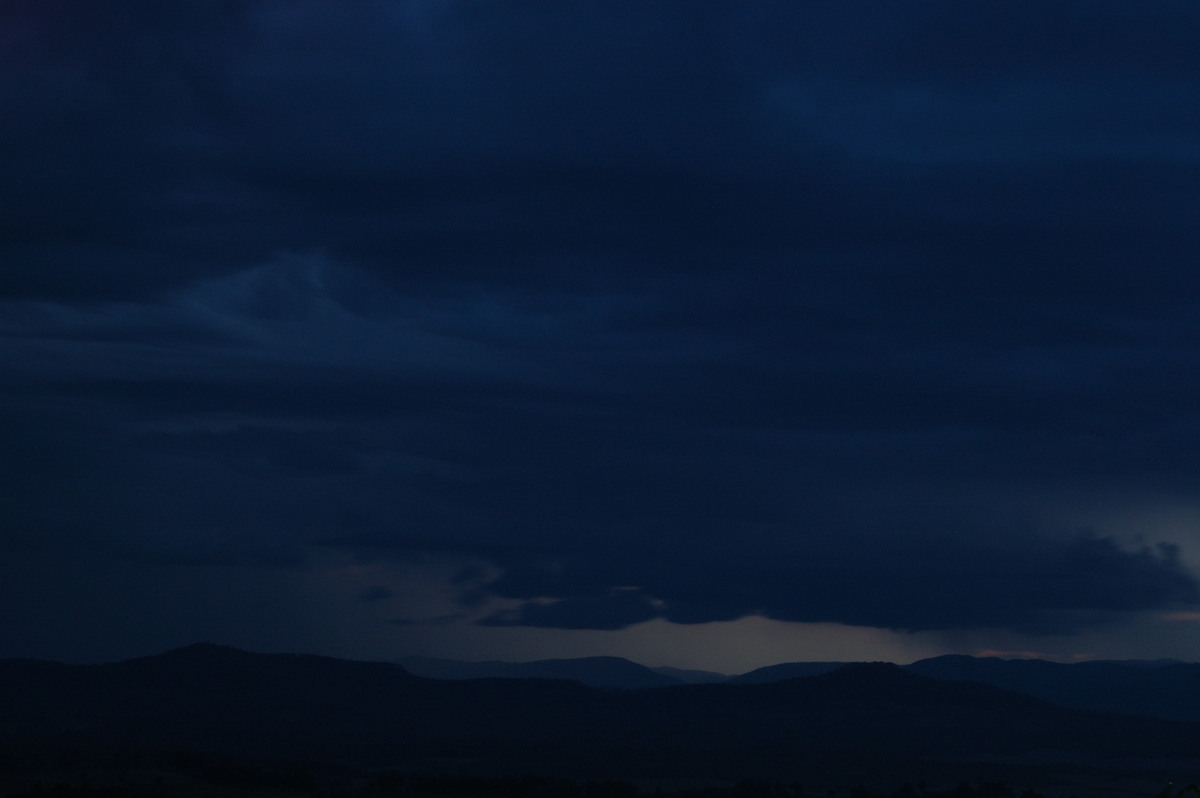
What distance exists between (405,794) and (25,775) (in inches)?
1859

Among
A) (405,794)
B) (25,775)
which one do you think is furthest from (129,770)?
(405,794)

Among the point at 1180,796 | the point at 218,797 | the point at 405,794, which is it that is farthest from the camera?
the point at 405,794

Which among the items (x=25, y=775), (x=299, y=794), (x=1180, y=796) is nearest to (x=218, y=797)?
(x=299, y=794)

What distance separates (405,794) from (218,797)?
79.5 ft

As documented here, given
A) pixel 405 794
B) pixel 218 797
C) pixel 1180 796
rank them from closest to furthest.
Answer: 1. pixel 1180 796
2. pixel 218 797
3. pixel 405 794

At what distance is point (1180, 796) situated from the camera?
1194 inches

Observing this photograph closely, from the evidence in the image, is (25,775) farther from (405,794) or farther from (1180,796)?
(1180,796)

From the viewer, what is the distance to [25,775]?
619 feet

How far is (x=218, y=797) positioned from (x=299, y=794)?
1454 cm

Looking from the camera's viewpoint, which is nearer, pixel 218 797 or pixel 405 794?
pixel 218 797

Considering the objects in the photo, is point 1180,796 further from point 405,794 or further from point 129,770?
point 129,770

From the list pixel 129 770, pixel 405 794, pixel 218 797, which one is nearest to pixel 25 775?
pixel 129 770

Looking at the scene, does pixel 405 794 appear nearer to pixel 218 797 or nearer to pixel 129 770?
pixel 218 797

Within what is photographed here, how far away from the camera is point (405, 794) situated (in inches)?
7613
